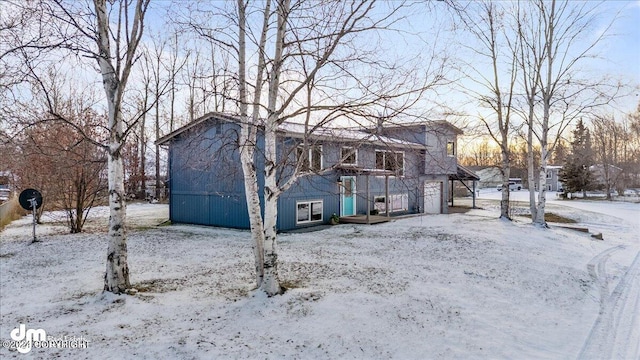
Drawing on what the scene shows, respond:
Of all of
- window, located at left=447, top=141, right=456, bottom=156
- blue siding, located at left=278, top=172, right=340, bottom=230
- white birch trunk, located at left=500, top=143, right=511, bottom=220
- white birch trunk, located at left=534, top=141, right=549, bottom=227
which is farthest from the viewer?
window, located at left=447, top=141, right=456, bottom=156

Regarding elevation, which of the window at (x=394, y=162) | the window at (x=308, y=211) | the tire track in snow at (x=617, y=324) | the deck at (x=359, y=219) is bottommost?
the tire track in snow at (x=617, y=324)

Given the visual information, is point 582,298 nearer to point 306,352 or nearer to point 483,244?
point 483,244

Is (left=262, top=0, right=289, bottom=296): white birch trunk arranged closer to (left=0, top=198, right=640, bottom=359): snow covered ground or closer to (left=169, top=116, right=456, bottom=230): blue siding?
(left=0, top=198, right=640, bottom=359): snow covered ground

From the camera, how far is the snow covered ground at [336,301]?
482 centimetres

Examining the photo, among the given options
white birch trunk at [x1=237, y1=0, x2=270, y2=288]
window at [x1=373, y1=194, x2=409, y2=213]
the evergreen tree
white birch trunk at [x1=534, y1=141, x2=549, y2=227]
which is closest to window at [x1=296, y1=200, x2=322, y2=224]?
window at [x1=373, y1=194, x2=409, y2=213]

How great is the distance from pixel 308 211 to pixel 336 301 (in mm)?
9292

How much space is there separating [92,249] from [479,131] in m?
17.1

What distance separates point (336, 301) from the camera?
602 cm

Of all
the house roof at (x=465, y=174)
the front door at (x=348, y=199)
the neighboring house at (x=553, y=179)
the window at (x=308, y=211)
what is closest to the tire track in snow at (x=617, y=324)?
the window at (x=308, y=211)

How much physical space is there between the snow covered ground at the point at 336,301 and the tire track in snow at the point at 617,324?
0.03 m

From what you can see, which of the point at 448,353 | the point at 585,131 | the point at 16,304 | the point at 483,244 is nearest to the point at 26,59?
the point at 16,304

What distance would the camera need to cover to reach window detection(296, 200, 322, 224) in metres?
14.9

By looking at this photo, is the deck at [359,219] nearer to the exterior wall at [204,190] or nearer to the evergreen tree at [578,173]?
the exterior wall at [204,190]

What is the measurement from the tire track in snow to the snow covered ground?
3 centimetres
